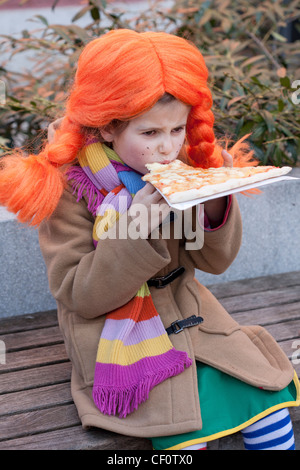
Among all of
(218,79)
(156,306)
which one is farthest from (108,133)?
(218,79)

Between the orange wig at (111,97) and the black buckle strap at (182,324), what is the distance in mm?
462

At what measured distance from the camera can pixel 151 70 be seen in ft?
4.78

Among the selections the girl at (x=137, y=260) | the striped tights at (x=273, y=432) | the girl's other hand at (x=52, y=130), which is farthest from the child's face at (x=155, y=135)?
the striped tights at (x=273, y=432)

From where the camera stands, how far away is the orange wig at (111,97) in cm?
146

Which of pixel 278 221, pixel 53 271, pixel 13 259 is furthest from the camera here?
pixel 278 221

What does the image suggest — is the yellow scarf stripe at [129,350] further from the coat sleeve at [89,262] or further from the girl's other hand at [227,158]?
the girl's other hand at [227,158]

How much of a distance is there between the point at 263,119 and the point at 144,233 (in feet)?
4.65

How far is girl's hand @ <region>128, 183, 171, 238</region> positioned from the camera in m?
1.46

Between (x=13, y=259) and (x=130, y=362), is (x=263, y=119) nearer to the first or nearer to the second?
(x=13, y=259)

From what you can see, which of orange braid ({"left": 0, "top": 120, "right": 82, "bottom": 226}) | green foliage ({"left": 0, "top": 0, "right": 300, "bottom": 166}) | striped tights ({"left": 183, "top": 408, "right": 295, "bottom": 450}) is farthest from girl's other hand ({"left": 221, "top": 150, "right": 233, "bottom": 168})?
green foliage ({"left": 0, "top": 0, "right": 300, "bottom": 166})

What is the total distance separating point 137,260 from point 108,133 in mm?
367

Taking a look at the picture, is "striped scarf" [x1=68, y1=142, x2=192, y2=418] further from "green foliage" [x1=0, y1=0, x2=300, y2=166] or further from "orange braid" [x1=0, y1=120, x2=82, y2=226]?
"green foliage" [x1=0, y1=0, x2=300, y2=166]

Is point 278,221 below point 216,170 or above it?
below

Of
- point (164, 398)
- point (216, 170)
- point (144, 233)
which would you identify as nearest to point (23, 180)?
point (144, 233)
